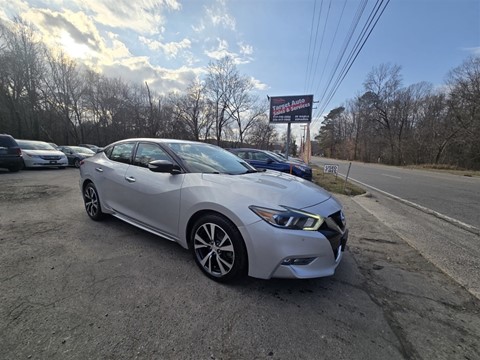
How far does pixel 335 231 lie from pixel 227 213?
1.13 meters

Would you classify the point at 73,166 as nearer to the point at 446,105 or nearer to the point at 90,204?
the point at 90,204

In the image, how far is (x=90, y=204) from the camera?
4.16 metres

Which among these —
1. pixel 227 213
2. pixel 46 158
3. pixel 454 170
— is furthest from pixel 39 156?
pixel 454 170

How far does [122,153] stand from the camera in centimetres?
373

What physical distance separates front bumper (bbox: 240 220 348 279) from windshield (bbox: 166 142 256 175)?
3.58 feet

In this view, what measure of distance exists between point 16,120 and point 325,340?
37918 millimetres

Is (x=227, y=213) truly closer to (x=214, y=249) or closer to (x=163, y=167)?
Answer: (x=214, y=249)

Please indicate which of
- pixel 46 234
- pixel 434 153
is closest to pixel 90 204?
pixel 46 234

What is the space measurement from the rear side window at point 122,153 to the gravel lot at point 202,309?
1310mm

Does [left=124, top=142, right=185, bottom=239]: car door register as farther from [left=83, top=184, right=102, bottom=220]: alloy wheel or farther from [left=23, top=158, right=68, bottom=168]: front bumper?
[left=23, top=158, right=68, bottom=168]: front bumper

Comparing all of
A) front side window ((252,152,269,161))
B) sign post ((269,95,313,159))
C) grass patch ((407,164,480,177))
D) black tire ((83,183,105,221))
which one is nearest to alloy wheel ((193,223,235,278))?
black tire ((83,183,105,221))

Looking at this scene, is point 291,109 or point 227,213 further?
point 291,109

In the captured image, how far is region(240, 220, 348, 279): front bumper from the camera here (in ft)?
6.77

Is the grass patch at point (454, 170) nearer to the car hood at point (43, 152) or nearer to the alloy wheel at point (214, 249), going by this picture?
the alloy wheel at point (214, 249)
